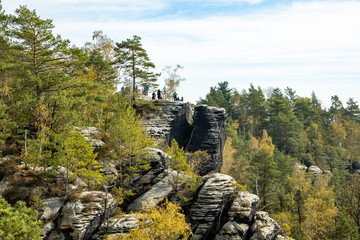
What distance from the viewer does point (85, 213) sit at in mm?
19906

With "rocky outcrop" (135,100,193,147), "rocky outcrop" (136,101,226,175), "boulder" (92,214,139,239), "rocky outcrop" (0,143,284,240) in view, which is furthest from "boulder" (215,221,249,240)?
"rocky outcrop" (135,100,193,147)

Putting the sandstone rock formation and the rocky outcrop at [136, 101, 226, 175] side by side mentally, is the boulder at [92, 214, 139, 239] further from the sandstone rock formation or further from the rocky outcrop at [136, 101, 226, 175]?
the rocky outcrop at [136, 101, 226, 175]

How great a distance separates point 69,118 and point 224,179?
17.6 m

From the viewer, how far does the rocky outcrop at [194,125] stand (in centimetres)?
3884

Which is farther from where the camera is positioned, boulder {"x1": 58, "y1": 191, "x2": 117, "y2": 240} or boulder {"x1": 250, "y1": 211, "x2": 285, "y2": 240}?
boulder {"x1": 250, "y1": 211, "x2": 285, "y2": 240}

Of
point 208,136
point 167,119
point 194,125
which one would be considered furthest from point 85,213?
point 194,125

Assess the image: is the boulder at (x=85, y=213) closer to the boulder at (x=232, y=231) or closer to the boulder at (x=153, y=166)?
the boulder at (x=153, y=166)

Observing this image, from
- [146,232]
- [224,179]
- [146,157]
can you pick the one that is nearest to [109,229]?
[146,232]

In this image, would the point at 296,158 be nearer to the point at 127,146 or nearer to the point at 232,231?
the point at 232,231

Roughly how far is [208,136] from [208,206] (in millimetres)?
16758

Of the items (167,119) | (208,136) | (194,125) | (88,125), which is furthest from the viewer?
(194,125)

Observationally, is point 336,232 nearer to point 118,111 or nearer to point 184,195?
point 184,195

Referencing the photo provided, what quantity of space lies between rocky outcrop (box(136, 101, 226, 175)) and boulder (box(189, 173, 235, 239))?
440 inches

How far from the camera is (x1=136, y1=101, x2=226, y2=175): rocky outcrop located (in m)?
38.8
